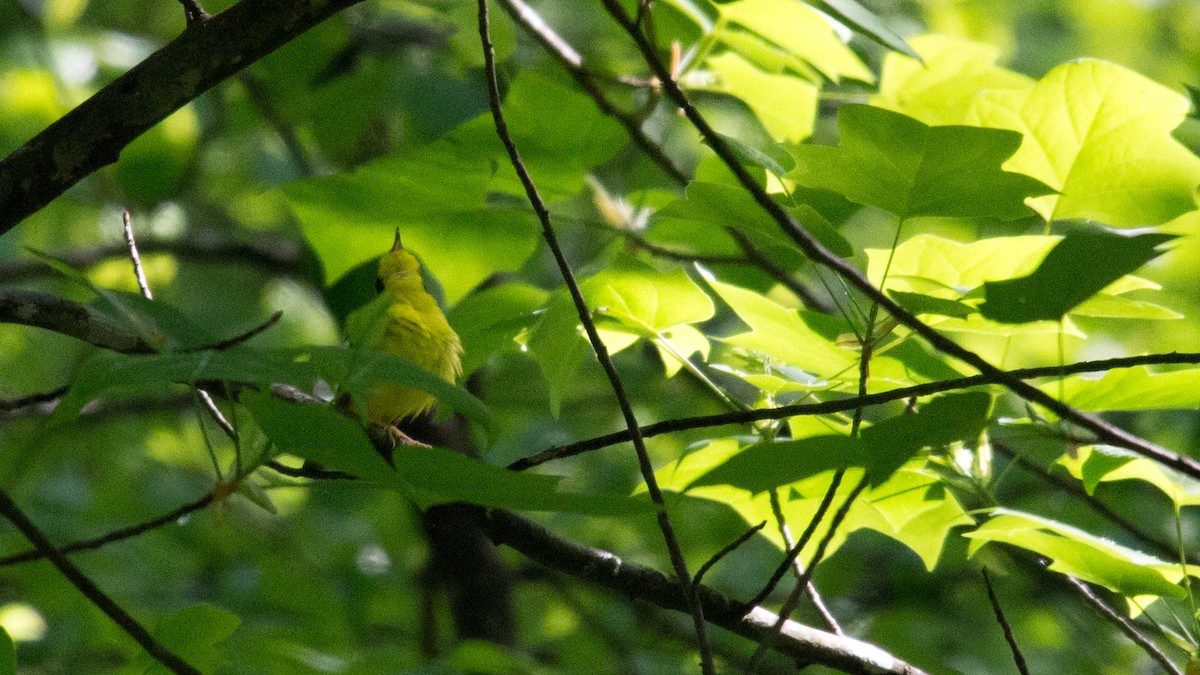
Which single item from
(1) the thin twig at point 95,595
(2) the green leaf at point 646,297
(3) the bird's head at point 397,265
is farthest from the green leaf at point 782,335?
(3) the bird's head at point 397,265

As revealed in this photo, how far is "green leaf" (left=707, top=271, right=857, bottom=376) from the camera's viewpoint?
1.35 meters

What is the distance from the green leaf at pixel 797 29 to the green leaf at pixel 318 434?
3.42 feet

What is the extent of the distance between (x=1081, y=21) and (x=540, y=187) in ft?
20.0

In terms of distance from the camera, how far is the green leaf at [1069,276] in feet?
3.54

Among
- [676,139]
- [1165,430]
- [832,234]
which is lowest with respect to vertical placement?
[1165,430]

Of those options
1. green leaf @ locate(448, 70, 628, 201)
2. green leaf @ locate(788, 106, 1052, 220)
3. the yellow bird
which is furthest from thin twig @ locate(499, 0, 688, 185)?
green leaf @ locate(788, 106, 1052, 220)

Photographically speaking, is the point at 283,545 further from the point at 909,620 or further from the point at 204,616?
the point at 204,616

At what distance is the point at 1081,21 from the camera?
21.8 ft

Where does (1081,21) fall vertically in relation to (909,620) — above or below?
above

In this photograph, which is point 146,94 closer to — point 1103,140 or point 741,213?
point 741,213

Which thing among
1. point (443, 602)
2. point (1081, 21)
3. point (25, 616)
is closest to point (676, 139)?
point (443, 602)

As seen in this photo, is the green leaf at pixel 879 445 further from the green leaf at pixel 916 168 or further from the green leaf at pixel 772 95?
the green leaf at pixel 772 95

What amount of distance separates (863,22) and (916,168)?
20 centimetres

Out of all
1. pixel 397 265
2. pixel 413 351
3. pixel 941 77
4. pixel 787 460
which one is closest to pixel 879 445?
pixel 787 460
